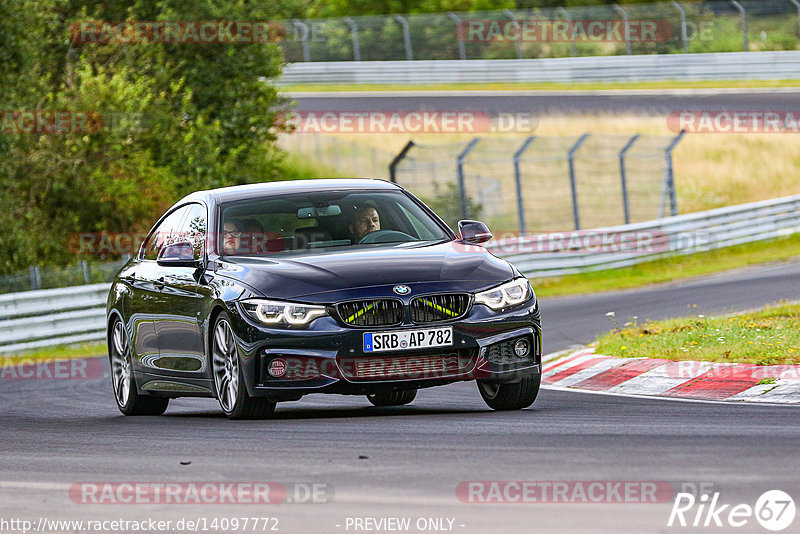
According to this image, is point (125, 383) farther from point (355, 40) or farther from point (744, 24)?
point (355, 40)

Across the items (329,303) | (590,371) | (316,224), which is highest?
(316,224)

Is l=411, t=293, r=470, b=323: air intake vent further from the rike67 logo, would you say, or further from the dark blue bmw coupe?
the rike67 logo

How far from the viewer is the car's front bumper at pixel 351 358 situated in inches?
345

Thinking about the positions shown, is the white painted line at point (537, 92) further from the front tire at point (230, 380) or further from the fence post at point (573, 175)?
the front tire at point (230, 380)

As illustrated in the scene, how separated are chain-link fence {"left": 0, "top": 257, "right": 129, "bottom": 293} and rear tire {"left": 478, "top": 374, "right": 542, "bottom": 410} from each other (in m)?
13.6

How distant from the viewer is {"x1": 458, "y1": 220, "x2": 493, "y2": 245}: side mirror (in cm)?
1004

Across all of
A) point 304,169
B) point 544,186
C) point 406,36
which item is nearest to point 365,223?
point 544,186

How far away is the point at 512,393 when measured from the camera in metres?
9.54

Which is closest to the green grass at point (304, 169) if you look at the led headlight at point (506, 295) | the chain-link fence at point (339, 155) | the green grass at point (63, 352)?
the chain-link fence at point (339, 155)

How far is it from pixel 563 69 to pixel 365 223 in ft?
107

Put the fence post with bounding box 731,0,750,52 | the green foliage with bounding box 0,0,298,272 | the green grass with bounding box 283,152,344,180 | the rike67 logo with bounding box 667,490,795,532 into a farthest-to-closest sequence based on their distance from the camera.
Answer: the fence post with bounding box 731,0,750,52 < the green grass with bounding box 283,152,344,180 < the green foliage with bounding box 0,0,298,272 < the rike67 logo with bounding box 667,490,795,532

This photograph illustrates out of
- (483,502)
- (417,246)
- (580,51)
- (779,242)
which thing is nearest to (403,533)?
(483,502)

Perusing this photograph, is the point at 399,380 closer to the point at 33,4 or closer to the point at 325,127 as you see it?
the point at 33,4

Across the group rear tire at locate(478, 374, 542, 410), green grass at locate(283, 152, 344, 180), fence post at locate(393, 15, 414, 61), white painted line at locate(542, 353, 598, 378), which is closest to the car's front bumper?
rear tire at locate(478, 374, 542, 410)
